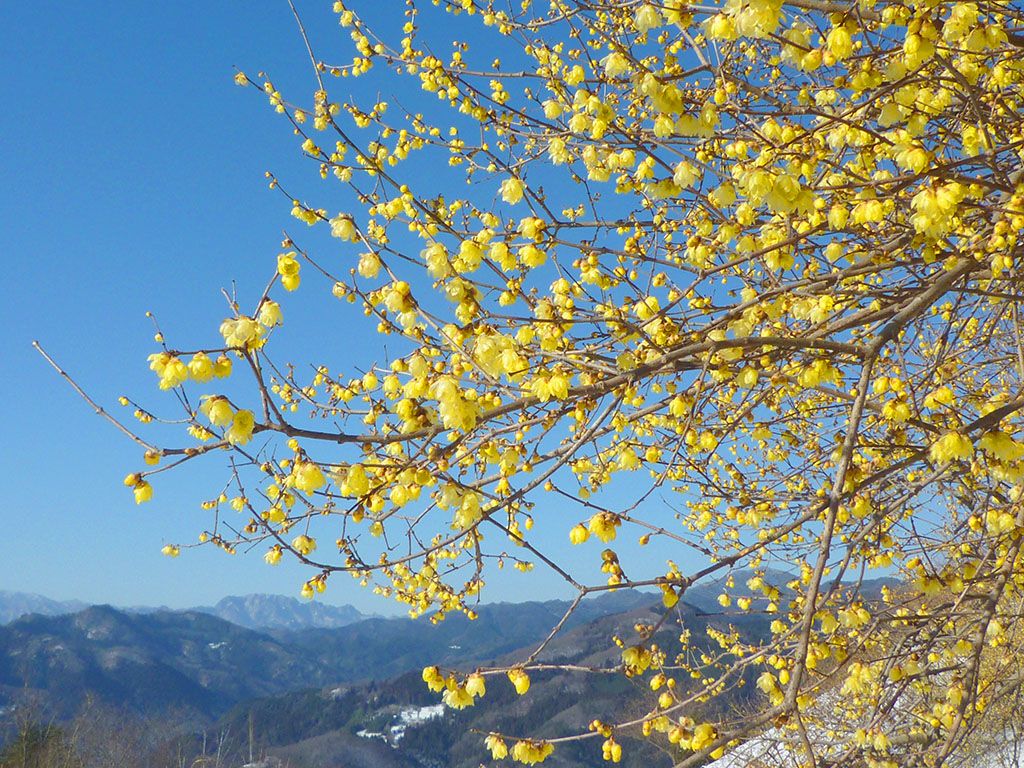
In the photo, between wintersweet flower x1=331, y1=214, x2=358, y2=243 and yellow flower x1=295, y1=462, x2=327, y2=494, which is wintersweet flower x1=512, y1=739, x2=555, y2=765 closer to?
yellow flower x1=295, y1=462, x2=327, y2=494

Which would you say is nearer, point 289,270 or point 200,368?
point 200,368

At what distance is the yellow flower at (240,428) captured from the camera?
156cm

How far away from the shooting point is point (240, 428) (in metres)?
1.57

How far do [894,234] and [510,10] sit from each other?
7.78ft

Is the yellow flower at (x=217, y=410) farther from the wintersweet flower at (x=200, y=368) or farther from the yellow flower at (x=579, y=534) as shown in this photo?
the yellow flower at (x=579, y=534)

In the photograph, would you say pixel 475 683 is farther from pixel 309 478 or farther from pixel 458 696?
pixel 309 478

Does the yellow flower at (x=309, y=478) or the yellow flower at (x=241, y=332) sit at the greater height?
the yellow flower at (x=241, y=332)

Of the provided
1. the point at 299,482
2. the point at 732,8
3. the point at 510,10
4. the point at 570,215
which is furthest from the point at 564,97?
the point at 299,482

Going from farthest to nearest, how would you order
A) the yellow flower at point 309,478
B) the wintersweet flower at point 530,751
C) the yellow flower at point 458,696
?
1. the yellow flower at point 458,696
2. the wintersweet flower at point 530,751
3. the yellow flower at point 309,478

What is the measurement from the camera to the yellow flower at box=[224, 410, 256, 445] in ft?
5.12

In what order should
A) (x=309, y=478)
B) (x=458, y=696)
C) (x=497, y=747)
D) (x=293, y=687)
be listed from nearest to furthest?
(x=309, y=478) < (x=497, y=747) < (x=458, y=696) < (x=293, y=687)

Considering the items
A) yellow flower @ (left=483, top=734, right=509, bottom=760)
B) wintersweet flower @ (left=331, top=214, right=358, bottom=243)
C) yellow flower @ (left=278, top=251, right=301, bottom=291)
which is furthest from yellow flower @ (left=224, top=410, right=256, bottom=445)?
yellow flower @ (left=483, top=734, right=509, bottom=760)

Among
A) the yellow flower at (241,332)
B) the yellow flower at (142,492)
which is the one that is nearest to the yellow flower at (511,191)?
the yellow flower at (241,332)

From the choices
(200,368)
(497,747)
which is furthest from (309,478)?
(497,747)
